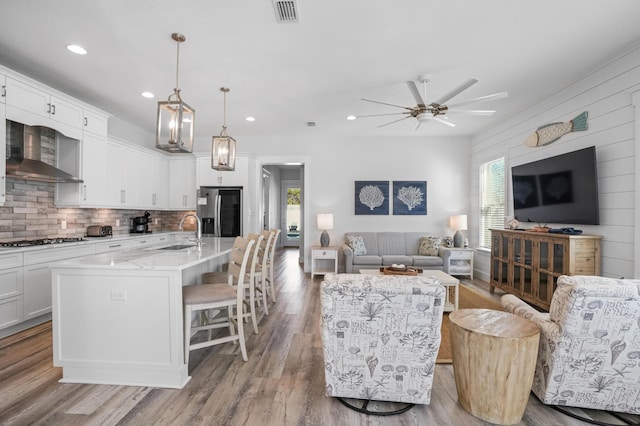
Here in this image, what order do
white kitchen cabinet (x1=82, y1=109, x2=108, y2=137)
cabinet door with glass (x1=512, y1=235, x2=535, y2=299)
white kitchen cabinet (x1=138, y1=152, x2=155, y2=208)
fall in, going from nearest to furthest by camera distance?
cabinet door with glass (x1=512, y1=235, x2=535, y2=299) < white kitchen cabinet (x1=82, y1=109, x2=108, y2=137) < white kitchen cabinet (x1=138, y1=152, x2=155, y2=208)

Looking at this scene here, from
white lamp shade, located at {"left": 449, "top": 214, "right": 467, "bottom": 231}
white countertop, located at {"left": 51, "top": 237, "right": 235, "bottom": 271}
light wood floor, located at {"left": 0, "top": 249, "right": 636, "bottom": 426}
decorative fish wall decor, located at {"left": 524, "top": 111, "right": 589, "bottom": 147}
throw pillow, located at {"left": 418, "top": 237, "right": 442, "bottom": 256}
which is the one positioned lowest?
light wood floor, located at {"left": 0, "top": 249, "right": 636, "bottom": 426}

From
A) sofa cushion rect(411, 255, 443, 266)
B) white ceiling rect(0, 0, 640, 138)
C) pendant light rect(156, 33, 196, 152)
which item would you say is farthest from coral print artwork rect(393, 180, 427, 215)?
pendant light rect(156, 33, 196, 152)

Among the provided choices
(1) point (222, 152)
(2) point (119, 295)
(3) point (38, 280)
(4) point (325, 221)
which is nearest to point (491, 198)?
(4) point (325, 221)

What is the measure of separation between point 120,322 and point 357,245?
4238mm

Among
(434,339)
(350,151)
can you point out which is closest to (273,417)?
(434,339)

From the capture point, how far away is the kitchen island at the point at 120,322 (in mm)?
2250

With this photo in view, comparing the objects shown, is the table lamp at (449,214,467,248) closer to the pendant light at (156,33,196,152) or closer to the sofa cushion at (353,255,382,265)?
the sofa cushion at (353,255,382,265)

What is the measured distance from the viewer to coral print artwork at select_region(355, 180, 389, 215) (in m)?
6.46

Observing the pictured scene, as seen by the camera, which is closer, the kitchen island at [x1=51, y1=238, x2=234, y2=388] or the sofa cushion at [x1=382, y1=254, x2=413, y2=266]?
the kitchen island at [x1=51, y1=238, x2=234, y2=388]

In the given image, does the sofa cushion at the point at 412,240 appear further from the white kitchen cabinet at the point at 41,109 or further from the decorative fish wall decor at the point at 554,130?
the white kitchen cabinet at the point at 41,109

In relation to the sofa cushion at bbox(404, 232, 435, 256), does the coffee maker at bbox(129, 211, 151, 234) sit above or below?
above

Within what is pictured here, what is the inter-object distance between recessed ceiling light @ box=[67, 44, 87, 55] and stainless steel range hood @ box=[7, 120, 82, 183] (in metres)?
1.21

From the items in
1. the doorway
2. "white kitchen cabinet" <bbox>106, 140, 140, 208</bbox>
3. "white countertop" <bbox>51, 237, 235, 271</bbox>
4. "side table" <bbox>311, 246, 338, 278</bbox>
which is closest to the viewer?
"white countertop" <bbox>51, 237, 235, 271</bbox>

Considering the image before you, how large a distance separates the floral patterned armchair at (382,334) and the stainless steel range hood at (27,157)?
3634 millimetres
